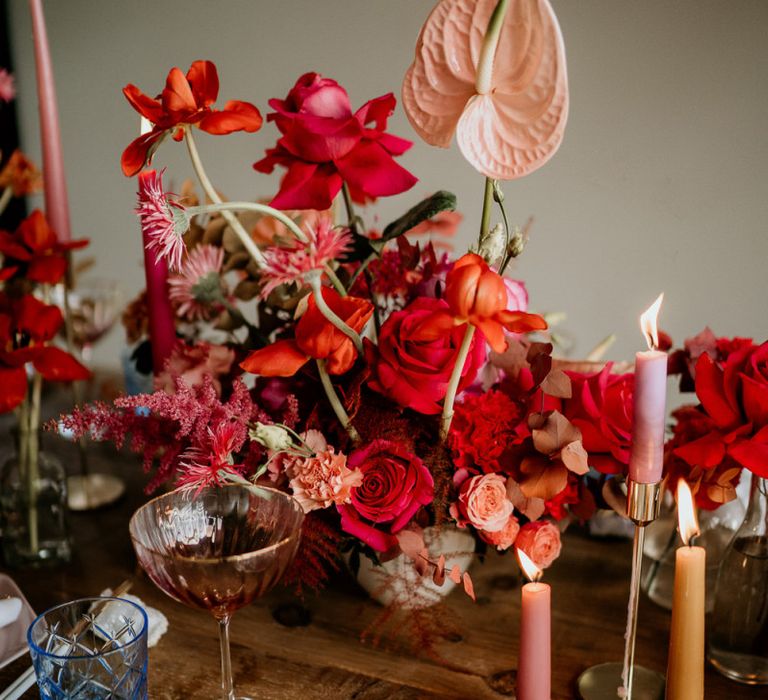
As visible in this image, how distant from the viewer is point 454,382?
0.59 meters

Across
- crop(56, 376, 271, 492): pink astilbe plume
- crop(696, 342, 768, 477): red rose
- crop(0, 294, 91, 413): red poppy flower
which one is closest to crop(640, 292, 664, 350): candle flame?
crop(696, 342, 768, 477): red rose

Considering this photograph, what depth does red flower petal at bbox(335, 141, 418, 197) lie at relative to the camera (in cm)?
62

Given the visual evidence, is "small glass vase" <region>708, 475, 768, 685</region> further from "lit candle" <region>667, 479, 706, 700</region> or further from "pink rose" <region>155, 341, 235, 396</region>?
"pink rose" <region>155, 341, 235, 396</region>

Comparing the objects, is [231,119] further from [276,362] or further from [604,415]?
[604,415]

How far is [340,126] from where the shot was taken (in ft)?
1.95

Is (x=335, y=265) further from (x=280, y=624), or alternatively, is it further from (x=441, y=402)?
(x=280, y=624)

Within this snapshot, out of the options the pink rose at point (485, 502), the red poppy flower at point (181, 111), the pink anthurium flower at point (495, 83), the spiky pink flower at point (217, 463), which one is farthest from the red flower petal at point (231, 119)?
the pink rose at point (485, 502)

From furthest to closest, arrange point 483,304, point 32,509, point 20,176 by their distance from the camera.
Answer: point 20,176, point 32,509, point 483,304

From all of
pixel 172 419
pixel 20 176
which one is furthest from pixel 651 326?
pixel 20 176

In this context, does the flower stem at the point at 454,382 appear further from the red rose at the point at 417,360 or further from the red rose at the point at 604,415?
the red rose at the point at 604,415

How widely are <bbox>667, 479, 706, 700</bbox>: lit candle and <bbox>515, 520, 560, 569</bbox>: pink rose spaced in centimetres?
12

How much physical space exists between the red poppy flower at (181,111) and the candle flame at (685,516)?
0.48 m

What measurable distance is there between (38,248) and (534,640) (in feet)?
2.35

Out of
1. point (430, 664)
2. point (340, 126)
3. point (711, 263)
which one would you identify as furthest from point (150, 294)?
point (711, 263)
